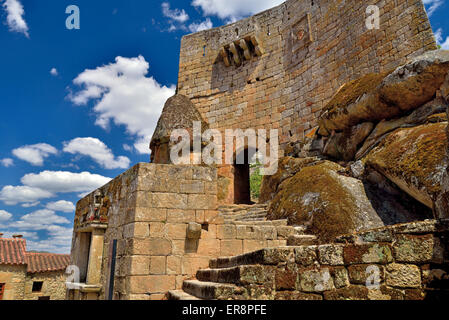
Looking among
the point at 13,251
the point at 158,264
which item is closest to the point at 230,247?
the point at 158,264

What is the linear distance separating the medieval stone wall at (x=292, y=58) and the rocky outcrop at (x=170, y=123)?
2.82 feet

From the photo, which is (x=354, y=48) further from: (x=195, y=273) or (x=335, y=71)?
(x=195, y=273)

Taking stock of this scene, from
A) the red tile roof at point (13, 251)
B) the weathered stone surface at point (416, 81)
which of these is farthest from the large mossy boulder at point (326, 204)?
the red tile roof at point (13, 251)

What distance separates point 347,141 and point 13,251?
17.3 meters

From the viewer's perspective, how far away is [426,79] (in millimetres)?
6660

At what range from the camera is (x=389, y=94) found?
729 centimetres

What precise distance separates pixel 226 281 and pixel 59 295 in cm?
1839

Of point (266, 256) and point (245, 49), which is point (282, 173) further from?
point (245, 49)

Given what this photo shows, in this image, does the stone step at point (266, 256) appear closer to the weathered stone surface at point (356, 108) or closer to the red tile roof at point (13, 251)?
the weathered stone surface at point (356, 108)

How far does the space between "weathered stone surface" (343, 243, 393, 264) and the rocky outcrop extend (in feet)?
33.3

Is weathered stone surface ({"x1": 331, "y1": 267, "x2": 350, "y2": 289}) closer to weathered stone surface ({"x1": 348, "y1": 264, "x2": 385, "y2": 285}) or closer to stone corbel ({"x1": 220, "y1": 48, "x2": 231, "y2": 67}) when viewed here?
weathered stone surface ({"x1": 348, "y1": 264, "x2": 385, "y2": 285})

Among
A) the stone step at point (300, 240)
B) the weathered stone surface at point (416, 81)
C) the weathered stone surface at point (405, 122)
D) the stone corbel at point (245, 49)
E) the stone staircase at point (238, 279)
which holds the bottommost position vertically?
the stone staircase at point (238, 279)

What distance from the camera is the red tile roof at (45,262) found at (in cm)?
1719
